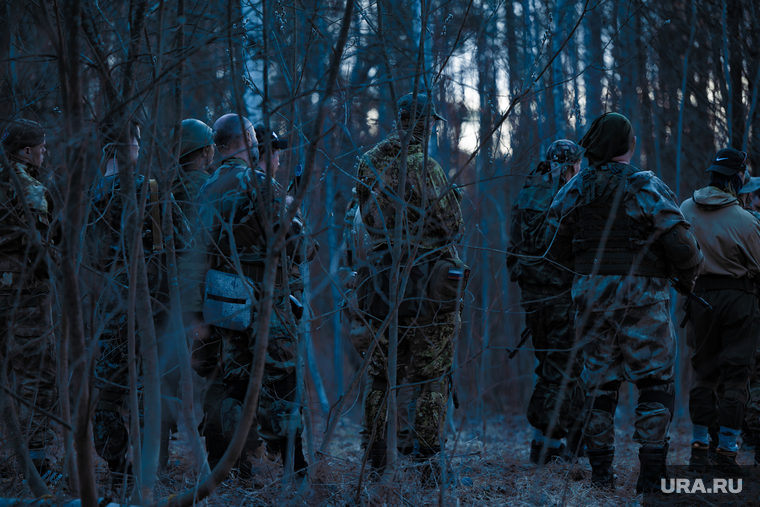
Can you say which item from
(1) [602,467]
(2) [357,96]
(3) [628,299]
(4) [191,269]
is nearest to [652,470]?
(1) [602,467]

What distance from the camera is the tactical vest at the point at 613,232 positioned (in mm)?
3438

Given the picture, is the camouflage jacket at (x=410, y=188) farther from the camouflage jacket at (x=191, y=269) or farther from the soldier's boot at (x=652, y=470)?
the soldier's boot at (x=652, y=470)

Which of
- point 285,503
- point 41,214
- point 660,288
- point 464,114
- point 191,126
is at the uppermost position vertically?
point 464,114

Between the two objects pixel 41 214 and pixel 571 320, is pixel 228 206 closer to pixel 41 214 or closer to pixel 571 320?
pixel 41 214

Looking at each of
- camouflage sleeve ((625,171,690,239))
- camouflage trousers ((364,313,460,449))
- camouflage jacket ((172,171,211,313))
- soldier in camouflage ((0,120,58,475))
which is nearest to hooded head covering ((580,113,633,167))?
camouflage sleeve ((625,171,690,239))

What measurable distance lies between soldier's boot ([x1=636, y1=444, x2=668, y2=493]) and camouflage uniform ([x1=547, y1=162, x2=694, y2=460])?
0.03 meters

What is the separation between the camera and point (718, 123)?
7754mm

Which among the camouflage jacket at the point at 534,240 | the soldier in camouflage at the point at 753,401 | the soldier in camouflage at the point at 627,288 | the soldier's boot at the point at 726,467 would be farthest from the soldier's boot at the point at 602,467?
the camouflage jacket at the point at 534,240

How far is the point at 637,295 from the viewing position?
3.41 m

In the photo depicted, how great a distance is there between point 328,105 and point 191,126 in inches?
70.3

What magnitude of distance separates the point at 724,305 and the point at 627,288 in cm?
123

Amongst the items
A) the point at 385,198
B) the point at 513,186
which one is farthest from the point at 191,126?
the point at 513,186

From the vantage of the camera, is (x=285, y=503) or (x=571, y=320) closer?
(x=285, y=503)

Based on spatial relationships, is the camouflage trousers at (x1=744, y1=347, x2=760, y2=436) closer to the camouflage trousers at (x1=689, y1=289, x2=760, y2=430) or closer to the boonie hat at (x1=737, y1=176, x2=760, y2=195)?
the camouflage trousers at (x1=689, y1=289, x2=760, y2=430)
